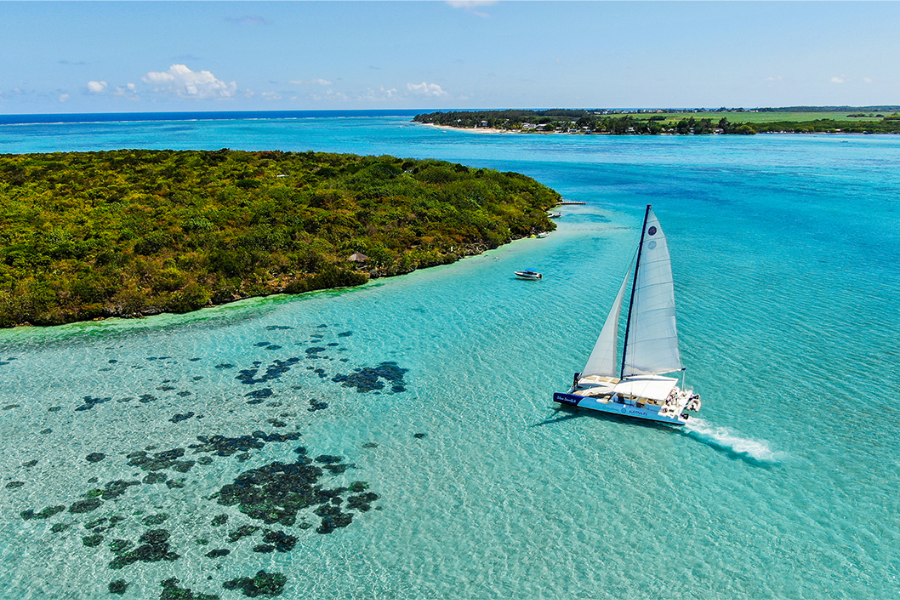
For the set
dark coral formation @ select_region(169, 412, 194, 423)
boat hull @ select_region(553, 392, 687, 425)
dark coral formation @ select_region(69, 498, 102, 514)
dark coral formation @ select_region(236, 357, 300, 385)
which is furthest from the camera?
dark coral formation @ select_region(236, 357, 300, 385)

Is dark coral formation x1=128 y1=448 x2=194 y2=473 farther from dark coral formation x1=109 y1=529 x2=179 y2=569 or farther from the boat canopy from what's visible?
the boat canopy

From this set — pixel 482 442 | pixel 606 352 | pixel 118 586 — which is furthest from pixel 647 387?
pixel 118 586

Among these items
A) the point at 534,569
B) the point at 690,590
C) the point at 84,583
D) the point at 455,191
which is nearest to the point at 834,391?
the point at 690,590

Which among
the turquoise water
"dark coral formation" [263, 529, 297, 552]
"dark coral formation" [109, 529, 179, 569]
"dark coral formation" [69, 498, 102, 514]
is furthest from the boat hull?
"dark coral formation" [69, 498, 102, 514]

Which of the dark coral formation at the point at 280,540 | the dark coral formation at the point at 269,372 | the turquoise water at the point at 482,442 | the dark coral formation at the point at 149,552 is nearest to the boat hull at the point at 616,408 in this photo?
the turquoise water at the point at 482,442

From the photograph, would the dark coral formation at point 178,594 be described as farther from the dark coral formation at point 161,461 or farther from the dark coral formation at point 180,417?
the dark coral formation at point 180,417

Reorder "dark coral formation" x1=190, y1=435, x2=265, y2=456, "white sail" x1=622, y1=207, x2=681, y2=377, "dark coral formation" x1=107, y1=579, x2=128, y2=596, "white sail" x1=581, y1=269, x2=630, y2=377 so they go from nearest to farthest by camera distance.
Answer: "dark coral formation" x1=107, y1=579, x2=128, y2=596 → "dark coral formation" x1=190, y1=435, x2=265, y2=456 → "white sail" x1=622, y1=207, x2=681, y2=377 → "white sail" x1=581, y1=269, x2=630, y2=377

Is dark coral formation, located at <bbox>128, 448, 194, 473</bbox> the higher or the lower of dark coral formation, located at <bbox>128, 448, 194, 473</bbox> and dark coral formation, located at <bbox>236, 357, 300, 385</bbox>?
the lower

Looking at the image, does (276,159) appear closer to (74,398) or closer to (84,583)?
(74,398)
